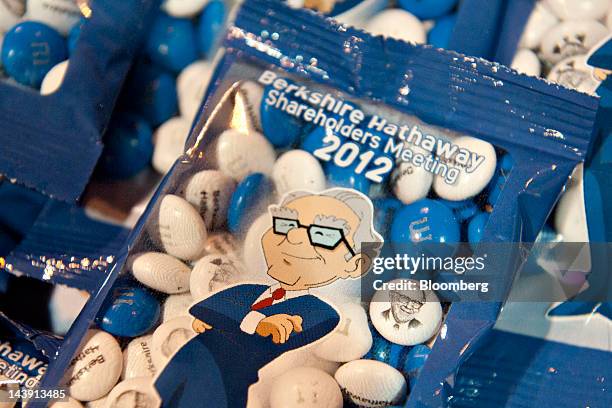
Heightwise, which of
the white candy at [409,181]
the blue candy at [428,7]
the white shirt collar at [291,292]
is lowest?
the white shirt collar at [291,292]

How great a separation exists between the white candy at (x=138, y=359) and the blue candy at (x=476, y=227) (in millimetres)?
467

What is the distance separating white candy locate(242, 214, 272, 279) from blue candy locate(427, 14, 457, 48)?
0.45 meters

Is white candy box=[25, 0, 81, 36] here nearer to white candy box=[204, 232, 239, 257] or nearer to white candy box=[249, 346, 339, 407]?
white candy box=[204, 232, 239, 257]

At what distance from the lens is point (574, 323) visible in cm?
103

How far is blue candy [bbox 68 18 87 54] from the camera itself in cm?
105

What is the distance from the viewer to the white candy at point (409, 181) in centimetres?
93

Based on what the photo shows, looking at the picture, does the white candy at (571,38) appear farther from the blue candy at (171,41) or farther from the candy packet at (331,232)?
the blue candy at (171,41)

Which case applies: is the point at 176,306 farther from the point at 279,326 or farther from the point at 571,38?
the point at 571,38

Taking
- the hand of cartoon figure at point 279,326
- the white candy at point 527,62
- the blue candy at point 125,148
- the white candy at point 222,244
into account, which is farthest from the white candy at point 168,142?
the white candy at point 527,62

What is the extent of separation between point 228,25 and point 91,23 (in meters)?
0.22

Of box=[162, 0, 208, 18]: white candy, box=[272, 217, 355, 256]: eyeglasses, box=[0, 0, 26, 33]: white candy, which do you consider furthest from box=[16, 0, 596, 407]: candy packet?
box=[0, 0, 26, 33]: white candy

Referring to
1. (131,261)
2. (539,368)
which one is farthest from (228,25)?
(539,368)

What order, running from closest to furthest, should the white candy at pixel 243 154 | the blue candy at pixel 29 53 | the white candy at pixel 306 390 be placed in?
the white candy at pixel 306 390, the white candy at pixel 243 154, the blue candy at pixel 29 53

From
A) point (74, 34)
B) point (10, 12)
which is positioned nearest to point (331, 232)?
point (74, 34)
